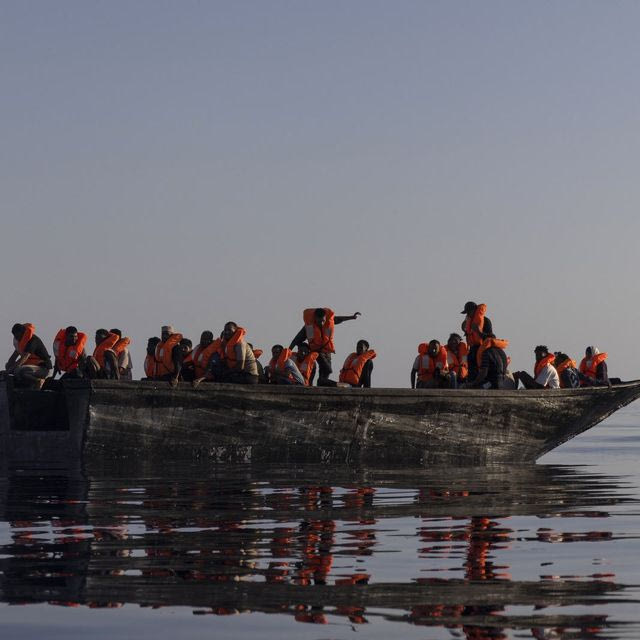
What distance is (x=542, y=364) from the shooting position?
1098 inches

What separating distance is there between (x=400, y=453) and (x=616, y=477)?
Result: 4413 mm

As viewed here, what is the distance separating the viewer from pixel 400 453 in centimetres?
2522

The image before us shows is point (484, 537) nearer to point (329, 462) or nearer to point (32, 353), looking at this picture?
point (329, 462)

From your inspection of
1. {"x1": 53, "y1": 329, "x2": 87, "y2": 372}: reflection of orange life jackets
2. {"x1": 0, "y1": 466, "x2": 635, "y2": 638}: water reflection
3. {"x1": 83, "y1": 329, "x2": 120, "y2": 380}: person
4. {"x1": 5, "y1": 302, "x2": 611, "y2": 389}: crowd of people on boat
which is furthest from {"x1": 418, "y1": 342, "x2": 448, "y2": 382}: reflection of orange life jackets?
{"x1": 0, "y1": 466, "x2": 635, "y2": 638}: water reflection

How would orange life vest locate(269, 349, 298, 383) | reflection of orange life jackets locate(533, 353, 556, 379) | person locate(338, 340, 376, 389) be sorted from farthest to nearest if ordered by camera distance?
reflection of orange life jackets locate(533, 353, 556, 379) → person locate(338, 340, 376, 389) → orange life vest locate(269, 349, 298, 383)

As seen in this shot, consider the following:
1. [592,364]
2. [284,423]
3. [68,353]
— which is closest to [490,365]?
[284,423]

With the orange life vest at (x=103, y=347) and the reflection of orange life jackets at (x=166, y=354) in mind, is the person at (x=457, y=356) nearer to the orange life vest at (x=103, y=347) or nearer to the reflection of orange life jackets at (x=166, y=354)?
the reflection of orange life jackets at (x=166, y=354)

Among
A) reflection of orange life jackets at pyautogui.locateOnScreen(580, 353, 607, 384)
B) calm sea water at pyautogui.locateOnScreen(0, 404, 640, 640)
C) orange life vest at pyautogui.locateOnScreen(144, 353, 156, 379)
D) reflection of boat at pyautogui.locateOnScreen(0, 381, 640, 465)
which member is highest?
reflection of orange life jackets at pyautogui.locateOnScreen(580, 353, 607, 384)

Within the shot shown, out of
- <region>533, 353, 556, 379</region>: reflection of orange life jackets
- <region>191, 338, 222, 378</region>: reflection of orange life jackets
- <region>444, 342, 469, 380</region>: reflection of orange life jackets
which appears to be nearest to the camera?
<region>191, 338, 222, 378</region>: reflection of orange life jackets

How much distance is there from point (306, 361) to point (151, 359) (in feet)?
10.2

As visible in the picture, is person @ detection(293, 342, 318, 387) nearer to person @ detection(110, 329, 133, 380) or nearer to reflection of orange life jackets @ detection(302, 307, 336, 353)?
reflection of orange life jackets @ detection(302, 307, 336, 353)

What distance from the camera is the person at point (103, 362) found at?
25.3 metres

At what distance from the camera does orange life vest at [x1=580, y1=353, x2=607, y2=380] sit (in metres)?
30.9

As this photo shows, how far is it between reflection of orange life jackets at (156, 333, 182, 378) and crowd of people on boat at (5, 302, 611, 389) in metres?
0.02
